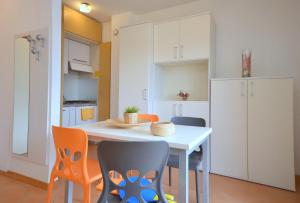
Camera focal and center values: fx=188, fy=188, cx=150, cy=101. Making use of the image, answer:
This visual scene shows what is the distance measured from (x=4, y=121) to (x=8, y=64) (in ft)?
2.57

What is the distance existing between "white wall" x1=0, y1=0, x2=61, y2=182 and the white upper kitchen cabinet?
1.45m

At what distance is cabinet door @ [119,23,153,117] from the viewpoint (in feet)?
9.80

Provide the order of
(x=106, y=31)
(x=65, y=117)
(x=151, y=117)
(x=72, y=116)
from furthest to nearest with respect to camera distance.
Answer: (x=106, y=31) < (x=72, y=116) < (x=65, y=117) < (x=151, y=117)

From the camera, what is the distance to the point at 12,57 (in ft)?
8.24

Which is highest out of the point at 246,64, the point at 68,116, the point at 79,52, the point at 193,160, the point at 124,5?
the point at 124,5

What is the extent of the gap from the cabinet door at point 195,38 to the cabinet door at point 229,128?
1.65 feet

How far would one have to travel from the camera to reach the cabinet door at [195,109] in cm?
264

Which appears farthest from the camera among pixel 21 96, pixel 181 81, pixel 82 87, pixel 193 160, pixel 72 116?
pixel 82 87

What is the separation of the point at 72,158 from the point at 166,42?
222 centimetres

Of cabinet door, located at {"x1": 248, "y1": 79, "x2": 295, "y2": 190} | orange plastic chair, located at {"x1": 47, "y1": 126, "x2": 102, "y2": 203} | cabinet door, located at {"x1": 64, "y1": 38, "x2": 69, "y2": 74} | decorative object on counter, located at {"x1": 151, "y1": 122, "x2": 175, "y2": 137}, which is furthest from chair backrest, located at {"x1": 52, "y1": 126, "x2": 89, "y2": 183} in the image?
cabinet door, located at {"x1": 64, "y1": 38, "x2": 69, "y2": 74}

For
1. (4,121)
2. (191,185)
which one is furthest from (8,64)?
(191,185)

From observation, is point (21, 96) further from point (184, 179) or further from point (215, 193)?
point (215, 193)

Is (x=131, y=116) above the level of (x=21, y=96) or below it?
below

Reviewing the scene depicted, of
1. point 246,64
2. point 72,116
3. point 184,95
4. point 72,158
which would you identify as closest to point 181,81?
point 184,95
